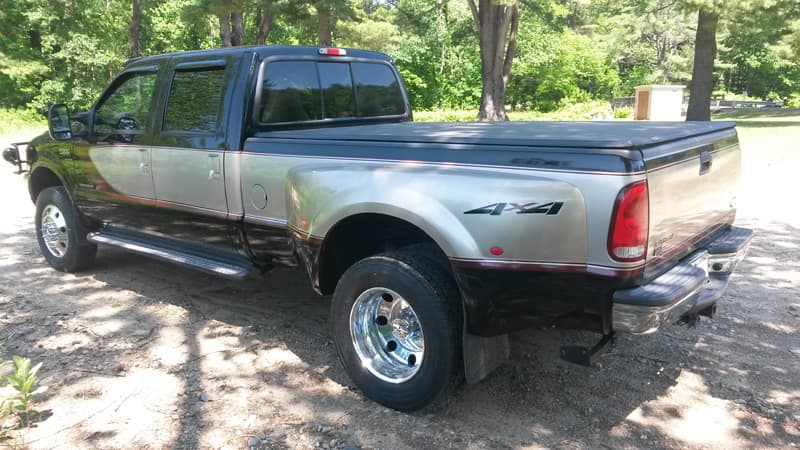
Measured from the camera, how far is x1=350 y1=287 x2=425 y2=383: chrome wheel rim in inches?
137

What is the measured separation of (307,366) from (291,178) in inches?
48.2

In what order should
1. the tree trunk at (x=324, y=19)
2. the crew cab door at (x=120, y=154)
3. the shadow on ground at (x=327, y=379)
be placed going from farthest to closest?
the tree trunk at (x=324, y=19)
the crew cab door at (x=120, y=154)
the shadow on ground at (x=327, y=379)

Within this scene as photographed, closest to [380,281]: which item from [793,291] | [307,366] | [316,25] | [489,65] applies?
[307,366]

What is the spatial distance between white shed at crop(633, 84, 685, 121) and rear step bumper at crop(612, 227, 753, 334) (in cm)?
1739

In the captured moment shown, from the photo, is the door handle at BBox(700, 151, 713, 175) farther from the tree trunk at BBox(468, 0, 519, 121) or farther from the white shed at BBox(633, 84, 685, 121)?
the tree trunk at BBox(468, 0, 519, 121)

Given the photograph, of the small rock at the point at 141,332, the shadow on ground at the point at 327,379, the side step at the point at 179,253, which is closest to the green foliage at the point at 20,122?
the side step at the point at 179,253

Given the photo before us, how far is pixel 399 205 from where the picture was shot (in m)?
3.21

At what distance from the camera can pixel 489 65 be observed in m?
25.7

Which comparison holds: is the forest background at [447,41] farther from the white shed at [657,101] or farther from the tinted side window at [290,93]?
the tinted side window at [290,93]

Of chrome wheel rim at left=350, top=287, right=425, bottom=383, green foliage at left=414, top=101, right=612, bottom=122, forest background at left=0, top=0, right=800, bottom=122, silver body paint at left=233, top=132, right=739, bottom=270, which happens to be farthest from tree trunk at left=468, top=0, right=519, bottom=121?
chrome wheel rim at left=350, top=287, right=425, bottom=383

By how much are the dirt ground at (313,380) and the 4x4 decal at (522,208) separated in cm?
119

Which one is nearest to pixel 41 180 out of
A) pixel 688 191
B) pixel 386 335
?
pixel 386 335

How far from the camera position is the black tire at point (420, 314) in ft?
10.4

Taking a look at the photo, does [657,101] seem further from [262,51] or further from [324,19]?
[262,51]
